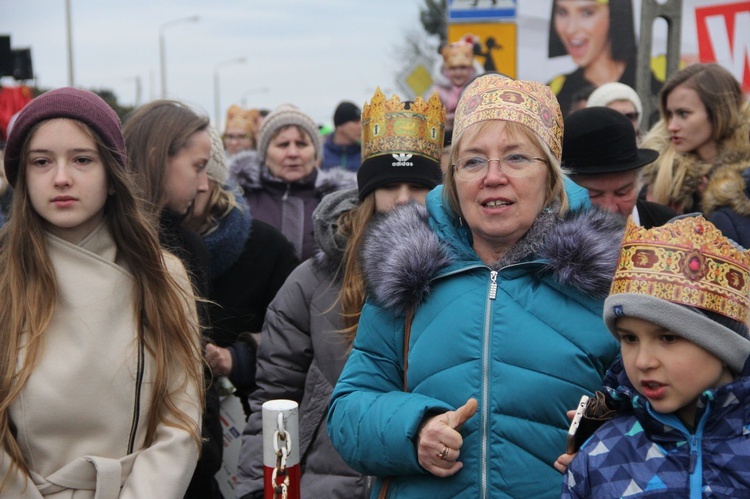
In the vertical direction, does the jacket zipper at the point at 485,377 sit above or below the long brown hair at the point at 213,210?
below

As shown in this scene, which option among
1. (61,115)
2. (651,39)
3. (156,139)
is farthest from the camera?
(651,39)

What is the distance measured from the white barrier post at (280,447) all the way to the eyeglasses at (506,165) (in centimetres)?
86

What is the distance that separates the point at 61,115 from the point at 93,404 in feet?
3.09

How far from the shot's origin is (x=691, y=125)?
486 cm

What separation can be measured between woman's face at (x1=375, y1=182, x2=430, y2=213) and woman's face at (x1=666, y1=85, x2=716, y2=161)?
1974 mm

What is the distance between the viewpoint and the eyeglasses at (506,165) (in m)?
2.54

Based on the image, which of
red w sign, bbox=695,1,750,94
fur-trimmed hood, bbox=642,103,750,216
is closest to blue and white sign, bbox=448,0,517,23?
red w sign, bbox=695,1,750,94

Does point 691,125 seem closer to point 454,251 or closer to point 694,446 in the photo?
point 454,251

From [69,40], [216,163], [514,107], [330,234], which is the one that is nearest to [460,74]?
[216,163]

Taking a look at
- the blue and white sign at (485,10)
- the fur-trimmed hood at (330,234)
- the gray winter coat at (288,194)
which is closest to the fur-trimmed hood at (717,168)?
the fur-trimmed hood at (330,234)

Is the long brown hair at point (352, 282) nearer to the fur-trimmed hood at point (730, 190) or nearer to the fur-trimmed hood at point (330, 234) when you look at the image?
the fur-trimmed hood at point (330, 234)

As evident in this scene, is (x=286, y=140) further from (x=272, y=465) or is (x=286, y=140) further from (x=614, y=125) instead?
(x=272, y=465)

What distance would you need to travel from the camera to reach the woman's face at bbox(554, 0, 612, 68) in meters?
8.87

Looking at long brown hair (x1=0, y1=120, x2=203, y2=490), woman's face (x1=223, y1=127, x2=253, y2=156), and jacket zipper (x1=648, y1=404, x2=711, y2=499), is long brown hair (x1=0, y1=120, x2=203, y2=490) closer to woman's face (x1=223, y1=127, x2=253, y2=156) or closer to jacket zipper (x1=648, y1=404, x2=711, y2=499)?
jacket zipper (x1=648, y1=404, x2=711, y2=499)
